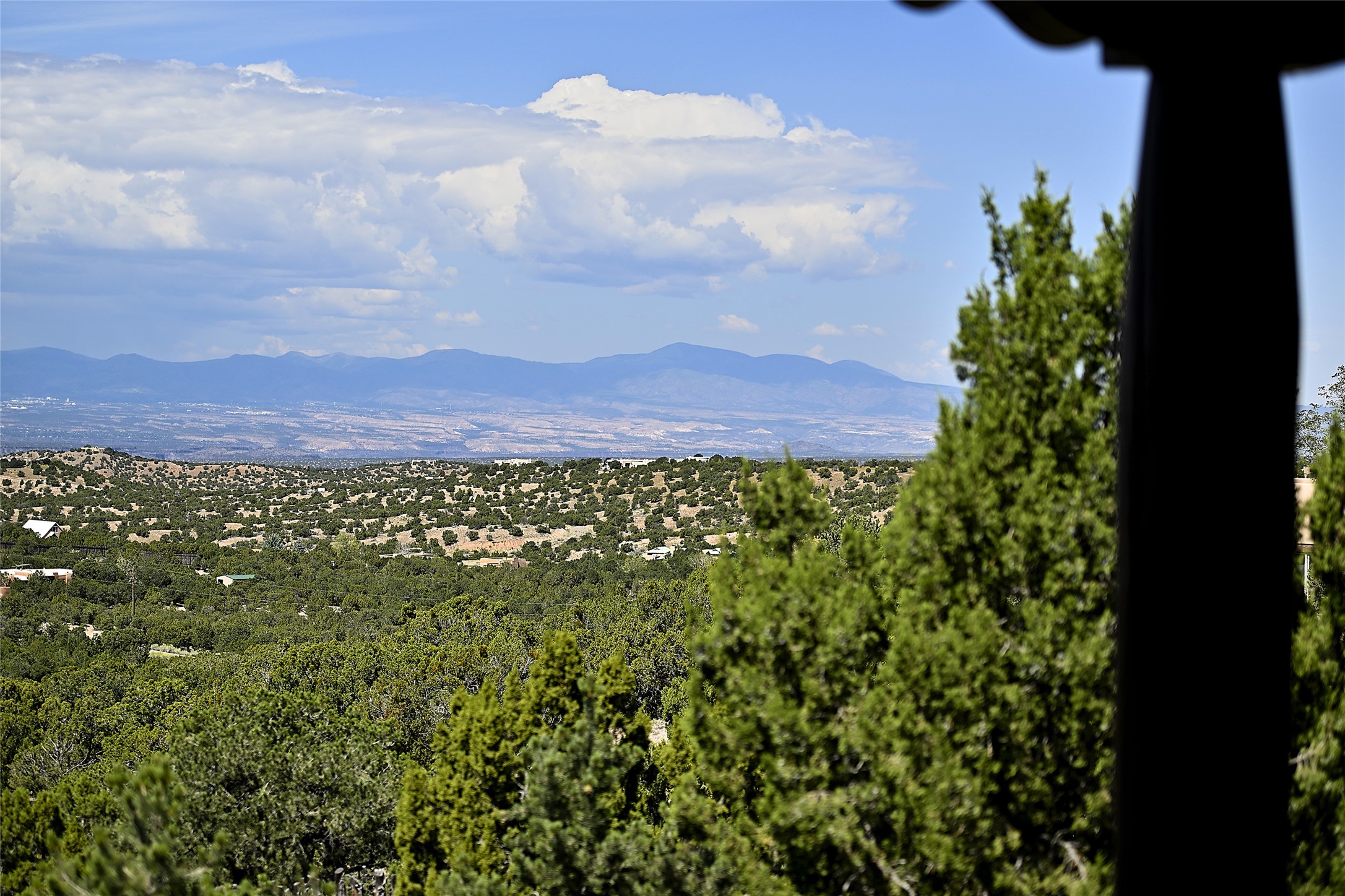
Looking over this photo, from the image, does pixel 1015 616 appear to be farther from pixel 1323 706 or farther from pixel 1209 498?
pixel 1209 498

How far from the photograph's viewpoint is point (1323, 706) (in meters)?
5.02

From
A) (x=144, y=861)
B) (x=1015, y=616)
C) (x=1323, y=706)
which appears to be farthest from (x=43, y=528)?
(x=1323, y=706)

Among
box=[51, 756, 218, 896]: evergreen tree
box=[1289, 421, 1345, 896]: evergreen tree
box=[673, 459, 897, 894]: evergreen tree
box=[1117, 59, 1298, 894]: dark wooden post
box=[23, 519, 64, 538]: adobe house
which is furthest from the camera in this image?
box=[23, 519, 64, 538]: adobe house

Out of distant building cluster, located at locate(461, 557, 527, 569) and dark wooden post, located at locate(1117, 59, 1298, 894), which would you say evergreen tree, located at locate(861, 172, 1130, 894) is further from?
distant building cluster, located at locate(461, 557, 527, 569)

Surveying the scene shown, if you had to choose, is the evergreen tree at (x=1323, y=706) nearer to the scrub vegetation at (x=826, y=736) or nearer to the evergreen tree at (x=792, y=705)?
the scrub vegetation at (x=826, y=736)

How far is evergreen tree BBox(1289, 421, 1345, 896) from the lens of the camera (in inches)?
180

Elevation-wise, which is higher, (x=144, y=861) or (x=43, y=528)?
(x=144, y=861)

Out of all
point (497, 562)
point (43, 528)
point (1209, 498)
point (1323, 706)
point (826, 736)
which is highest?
point (1209, 498)

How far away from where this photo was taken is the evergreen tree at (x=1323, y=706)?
180 inches

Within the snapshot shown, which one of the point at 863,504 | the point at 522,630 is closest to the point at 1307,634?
the point at 522,630

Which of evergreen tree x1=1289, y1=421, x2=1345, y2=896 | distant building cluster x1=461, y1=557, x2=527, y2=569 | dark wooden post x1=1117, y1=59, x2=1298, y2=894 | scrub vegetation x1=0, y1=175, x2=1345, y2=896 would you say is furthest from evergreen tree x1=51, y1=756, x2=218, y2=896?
distant building cluster x1=461, y1=557, x2=527, y2=569

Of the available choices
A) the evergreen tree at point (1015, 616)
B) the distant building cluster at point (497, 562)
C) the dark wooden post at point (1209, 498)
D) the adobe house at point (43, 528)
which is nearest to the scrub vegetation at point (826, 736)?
the evergreen tree at point (1015, 616)

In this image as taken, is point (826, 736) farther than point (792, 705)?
No

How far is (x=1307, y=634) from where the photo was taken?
5004 millimetres
